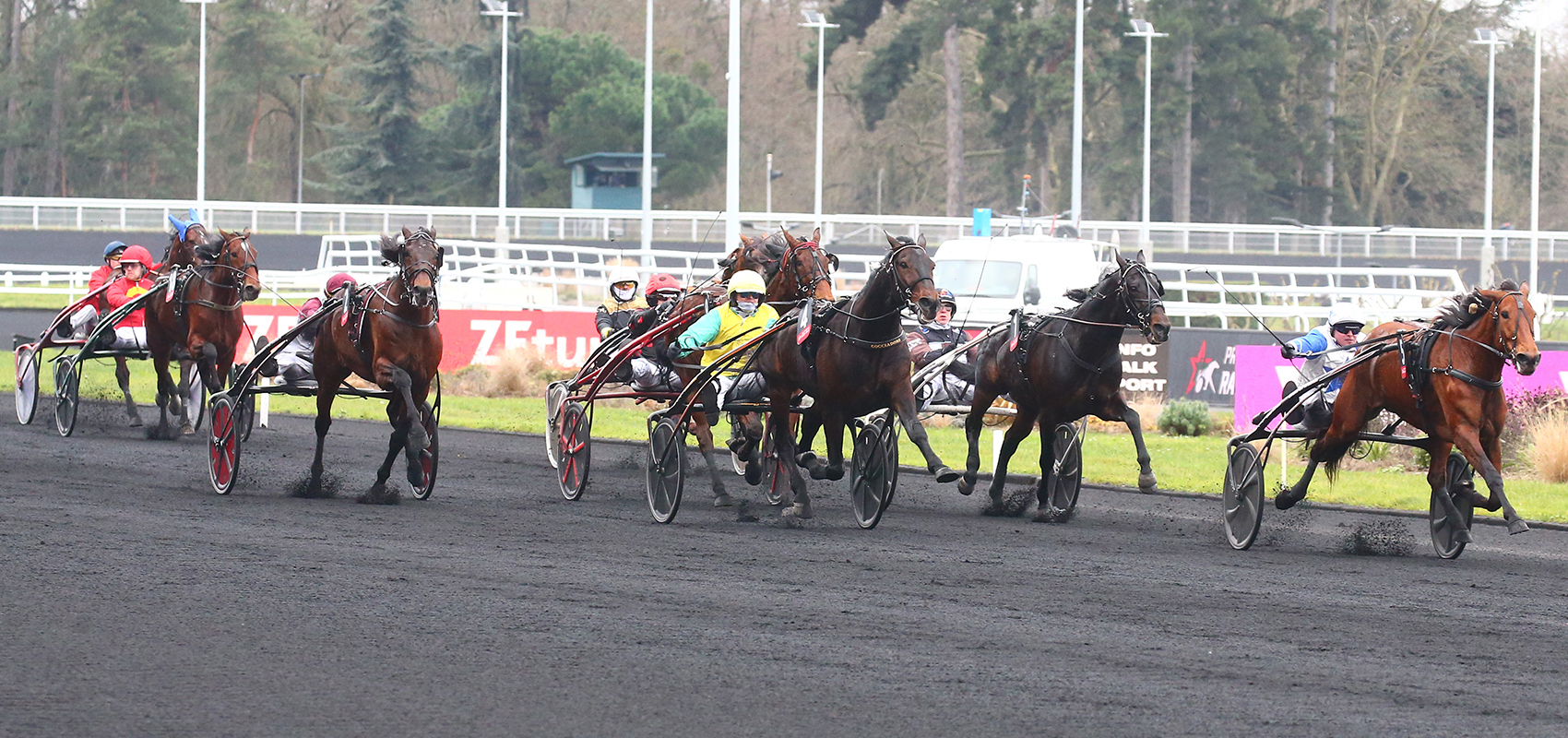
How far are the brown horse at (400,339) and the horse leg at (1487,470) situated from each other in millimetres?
5738

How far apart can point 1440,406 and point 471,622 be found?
17.1ft

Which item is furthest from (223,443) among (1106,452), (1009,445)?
(1106,452)

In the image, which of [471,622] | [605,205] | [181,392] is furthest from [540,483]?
[605,205]

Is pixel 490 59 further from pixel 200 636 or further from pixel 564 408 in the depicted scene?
pixel 200 636

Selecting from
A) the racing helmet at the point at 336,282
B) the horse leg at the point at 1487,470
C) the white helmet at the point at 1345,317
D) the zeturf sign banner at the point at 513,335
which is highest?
the racing helmet at the point at 336,282

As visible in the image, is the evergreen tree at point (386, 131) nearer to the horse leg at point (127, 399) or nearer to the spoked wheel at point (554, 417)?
the horse leg at point (127, 399)

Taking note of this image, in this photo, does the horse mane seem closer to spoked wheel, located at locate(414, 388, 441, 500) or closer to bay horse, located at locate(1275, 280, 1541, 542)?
bay horse, located at locate(1275, 280, 1541, 542)

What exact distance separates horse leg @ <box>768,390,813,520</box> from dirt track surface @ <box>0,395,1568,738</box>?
9.8 inches

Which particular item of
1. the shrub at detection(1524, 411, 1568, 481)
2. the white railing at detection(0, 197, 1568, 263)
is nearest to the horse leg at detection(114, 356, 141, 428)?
the shrub at detection(1524, 411, 1568, 481)

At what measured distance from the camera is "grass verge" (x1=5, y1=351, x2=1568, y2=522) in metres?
13.1

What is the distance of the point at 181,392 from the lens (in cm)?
1564

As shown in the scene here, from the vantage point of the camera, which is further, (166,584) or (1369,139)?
(1369,139)

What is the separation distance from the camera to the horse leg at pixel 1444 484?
31.4 ft

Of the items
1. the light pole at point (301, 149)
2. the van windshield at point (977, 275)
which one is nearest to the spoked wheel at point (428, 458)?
the van windshield at point (977, 275)
